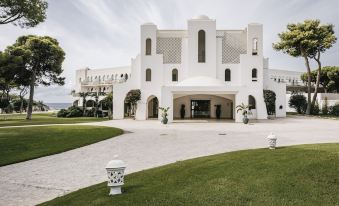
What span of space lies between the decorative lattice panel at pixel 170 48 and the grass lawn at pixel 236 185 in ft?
95.9

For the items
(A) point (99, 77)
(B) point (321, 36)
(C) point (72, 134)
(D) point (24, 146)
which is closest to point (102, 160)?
(D) point (24, 146)

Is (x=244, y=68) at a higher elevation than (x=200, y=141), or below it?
higher

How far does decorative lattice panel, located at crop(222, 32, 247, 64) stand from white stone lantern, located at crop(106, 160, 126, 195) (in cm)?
3157

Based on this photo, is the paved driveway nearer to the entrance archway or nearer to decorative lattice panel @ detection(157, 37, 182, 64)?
the entrance archway

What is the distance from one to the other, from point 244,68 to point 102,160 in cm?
2766

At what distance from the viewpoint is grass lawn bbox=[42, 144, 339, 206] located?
5.61 metres

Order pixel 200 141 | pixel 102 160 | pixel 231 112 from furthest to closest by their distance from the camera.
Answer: pixel 231 112 < pixel 200 141 < pixel 102 160

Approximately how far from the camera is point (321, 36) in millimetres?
37844

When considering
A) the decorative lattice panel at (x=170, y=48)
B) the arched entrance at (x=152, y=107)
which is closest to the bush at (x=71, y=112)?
the arched entrance at (x=152, y=107)

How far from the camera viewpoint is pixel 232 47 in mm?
36438

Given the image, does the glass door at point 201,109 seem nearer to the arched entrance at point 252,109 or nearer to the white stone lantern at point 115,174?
the arched entrance at point 252,109

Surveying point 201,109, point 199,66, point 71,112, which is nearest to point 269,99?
point 201,109

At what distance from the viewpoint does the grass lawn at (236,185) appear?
561cm

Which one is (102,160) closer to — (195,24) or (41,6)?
(41,6)
